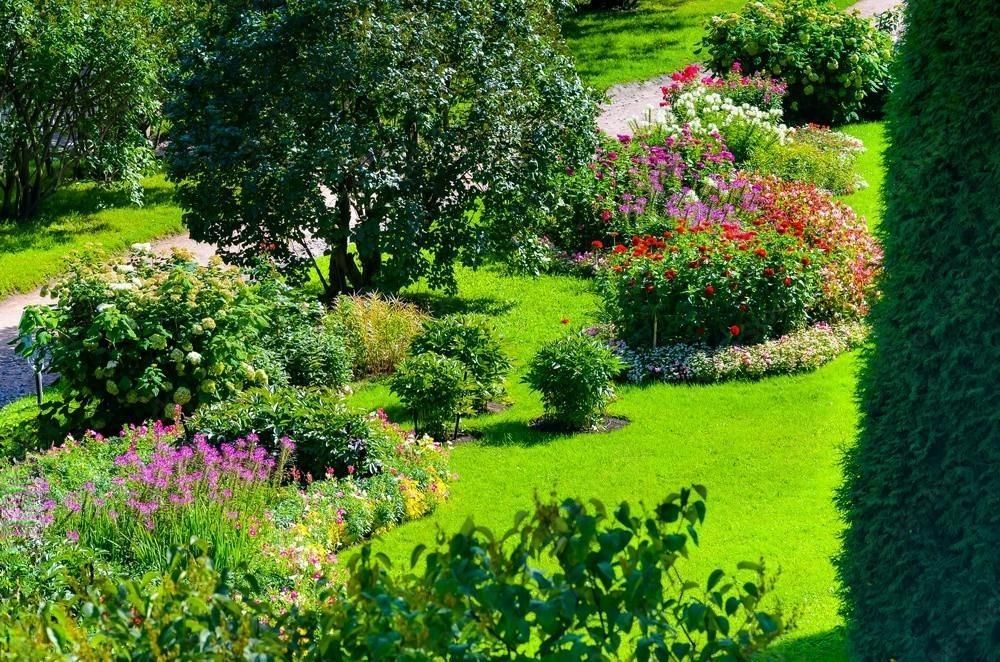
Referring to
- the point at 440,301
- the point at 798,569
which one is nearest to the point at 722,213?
the point at 440,301

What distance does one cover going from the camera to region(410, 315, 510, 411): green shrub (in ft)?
34.0

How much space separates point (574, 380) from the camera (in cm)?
978

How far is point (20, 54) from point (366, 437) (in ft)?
29.8

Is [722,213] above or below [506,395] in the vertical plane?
above

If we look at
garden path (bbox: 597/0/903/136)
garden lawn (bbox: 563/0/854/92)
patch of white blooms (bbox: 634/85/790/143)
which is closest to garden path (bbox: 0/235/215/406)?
patch of white blooms (bbox: 634/85/790/143)

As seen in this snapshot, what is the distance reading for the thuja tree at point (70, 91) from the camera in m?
15.3

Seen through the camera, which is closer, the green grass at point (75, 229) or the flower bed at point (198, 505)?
the flower bed at point (198, 505)

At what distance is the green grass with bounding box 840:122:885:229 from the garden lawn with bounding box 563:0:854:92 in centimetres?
456

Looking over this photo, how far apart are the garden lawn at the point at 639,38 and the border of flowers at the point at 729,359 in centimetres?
1158

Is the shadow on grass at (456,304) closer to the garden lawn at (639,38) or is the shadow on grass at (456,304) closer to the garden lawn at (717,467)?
the garden lawn at (717,467)

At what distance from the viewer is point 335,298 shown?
494 inches

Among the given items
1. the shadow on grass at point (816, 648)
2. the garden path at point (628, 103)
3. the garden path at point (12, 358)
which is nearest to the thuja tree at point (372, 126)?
the garden path at point (12, 358)

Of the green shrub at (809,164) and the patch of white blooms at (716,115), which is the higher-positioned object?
the patch of white blooms at (716,115)

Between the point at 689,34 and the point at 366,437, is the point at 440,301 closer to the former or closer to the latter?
the point at 366,437
